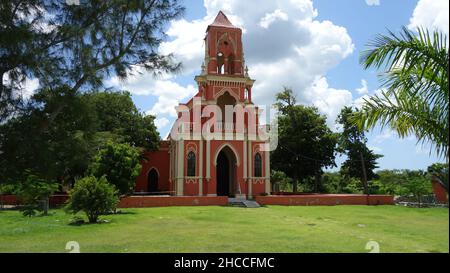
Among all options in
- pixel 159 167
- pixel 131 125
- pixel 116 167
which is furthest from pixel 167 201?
pixel 159 167

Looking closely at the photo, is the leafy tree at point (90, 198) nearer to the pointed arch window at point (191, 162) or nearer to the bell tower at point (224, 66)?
the pointed arch window at point (191, 162)

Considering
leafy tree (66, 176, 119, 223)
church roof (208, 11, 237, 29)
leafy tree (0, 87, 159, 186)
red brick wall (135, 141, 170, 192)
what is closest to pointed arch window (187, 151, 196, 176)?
red brick wall (135, 141, 170, 192)

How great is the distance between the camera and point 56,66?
733 cm

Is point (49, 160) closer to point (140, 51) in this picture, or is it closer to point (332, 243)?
point (140, 51)

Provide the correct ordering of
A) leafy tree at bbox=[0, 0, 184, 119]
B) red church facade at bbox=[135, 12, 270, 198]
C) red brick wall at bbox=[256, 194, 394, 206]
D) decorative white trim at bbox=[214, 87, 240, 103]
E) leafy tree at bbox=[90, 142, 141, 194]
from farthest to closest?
decorative white trim at bbox=[214, 87, 240, 103] < red church facade at bbox=[135, 12, 270, 198] < red brick wall at bbox=[256, 194, 394, 206] < leafy tree at bbox=[90, 142, 141, 194] < leafy tree at bbox=[0, 0, 184, 119]

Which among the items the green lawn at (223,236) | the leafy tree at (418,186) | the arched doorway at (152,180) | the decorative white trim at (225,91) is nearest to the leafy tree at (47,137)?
the green lawn at (223,236)

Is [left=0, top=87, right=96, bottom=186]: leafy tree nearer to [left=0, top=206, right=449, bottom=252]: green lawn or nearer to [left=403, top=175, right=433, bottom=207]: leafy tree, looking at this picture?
[left=0, top=206, right=449, bottom=252]: green lawn

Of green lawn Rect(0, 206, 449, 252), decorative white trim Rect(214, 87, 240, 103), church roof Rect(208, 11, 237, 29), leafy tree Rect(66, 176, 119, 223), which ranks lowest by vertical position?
green lawn Rect(0, 206, 449, 252)

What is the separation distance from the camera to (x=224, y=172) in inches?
1080

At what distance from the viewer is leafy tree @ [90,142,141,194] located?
18.9 m

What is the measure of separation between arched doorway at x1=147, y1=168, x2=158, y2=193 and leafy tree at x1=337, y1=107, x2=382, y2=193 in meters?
14.3
